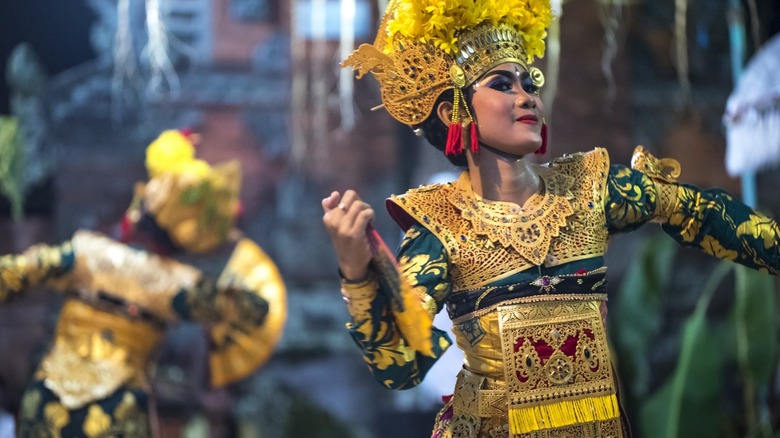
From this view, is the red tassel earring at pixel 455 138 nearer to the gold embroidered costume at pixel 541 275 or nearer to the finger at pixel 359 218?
the gold embroidered costume at pixel 541 275

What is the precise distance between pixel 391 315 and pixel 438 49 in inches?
26.2

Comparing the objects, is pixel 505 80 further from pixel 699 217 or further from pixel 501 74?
pixel 699 217

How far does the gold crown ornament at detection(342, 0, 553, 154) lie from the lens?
91.0 inches

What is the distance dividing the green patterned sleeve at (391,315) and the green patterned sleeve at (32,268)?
2.07 meters

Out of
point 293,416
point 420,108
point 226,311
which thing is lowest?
point 293,416

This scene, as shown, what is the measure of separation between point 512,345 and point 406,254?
0.29 meters

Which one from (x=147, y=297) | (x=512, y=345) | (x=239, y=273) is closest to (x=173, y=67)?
(x=239, y=273)

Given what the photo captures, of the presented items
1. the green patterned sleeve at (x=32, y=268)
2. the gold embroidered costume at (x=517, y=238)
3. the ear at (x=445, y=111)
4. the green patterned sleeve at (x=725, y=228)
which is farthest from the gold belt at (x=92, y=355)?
the green patterned sleeve at (x=725, y=228)

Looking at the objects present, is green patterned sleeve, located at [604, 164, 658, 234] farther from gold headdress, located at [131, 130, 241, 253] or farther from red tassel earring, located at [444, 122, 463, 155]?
gold headdress, located at [131, 130, 241, 253]

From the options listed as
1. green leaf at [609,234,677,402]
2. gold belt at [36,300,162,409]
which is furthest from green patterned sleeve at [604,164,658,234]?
green leaf at [609,234,677,402]

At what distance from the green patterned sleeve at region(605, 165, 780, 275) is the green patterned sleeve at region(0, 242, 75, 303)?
2353 millimetres

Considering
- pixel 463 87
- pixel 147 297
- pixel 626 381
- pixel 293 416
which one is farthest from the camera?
pixel 293 416

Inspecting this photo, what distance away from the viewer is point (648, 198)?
2309mm

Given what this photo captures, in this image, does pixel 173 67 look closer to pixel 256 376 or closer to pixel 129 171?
pixel 129 171
